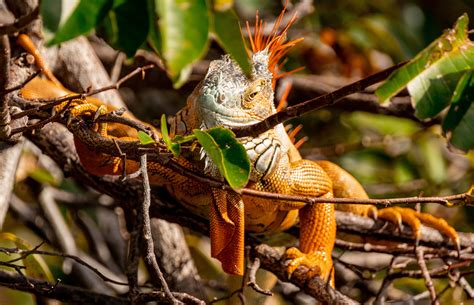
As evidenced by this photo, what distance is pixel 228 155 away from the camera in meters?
2.27

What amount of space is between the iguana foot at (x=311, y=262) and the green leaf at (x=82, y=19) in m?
1.65

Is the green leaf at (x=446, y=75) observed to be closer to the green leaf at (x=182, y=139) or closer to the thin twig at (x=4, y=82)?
the green leaf at (x=182, y=139)

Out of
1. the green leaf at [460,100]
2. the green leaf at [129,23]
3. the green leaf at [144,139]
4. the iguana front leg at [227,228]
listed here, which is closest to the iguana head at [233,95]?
the iguana front leg at [227,228]

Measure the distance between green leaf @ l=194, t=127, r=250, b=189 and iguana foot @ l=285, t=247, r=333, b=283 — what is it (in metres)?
1.09

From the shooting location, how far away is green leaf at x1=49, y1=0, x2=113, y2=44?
1.85 meters

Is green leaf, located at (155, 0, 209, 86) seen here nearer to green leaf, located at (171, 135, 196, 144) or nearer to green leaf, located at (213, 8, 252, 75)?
green leaf, located at (213, 8, 252, 75)

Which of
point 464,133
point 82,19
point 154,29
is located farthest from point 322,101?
point 464,133

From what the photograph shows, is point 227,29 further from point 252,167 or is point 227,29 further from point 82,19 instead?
point 252,167

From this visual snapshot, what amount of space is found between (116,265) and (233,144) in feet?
9.18

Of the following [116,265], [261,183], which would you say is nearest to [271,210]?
[261,183]

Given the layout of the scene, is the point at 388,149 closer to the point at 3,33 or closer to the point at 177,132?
the point at 177,132

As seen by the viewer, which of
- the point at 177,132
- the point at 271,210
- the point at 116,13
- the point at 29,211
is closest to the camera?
the point at 116,13

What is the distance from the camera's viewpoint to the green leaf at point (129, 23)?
1886mm

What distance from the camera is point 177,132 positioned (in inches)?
120
